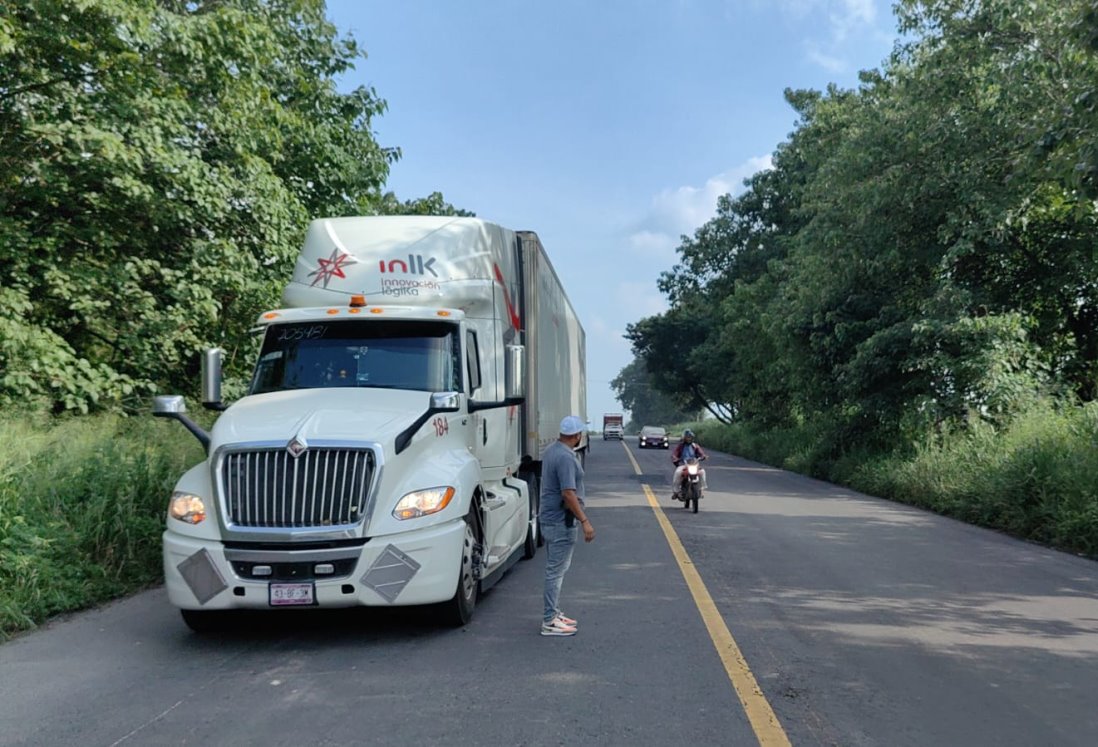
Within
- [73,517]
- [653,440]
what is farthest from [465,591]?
Answer: [653,440]

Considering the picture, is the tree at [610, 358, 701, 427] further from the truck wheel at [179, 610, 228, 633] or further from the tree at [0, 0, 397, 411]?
the truck wheel at [179, 610, 228, 633]

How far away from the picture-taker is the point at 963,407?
62.3 feet

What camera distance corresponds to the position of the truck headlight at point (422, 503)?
6.44 metres

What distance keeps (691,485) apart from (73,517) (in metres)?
10.1

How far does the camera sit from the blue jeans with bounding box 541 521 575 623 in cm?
678

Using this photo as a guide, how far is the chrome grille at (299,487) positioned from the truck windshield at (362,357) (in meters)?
1.44

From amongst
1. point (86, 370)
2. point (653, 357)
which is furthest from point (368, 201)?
point (653, 357)

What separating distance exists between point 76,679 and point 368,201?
15.4 metres

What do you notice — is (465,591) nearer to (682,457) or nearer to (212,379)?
(212,379)

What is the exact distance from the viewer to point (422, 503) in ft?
21.5

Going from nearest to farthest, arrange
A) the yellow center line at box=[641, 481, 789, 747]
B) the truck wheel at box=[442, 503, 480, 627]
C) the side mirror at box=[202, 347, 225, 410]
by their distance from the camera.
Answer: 1. the yellow center line at box=[641, 481, 789, 747]
2. the truck wheel at box=[442, 503, 480, 627]
3. the side mirror at box=[202, 347, 225, 410]

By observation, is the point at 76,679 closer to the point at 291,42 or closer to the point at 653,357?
the point at 291,42

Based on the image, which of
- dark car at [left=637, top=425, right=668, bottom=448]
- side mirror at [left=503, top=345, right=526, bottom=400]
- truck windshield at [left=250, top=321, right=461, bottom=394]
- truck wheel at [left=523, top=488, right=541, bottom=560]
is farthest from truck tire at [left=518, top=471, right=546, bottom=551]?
dark car at [left=637, top=425, right=668, bottom=448]

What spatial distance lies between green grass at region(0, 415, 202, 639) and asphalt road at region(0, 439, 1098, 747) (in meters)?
0.34
